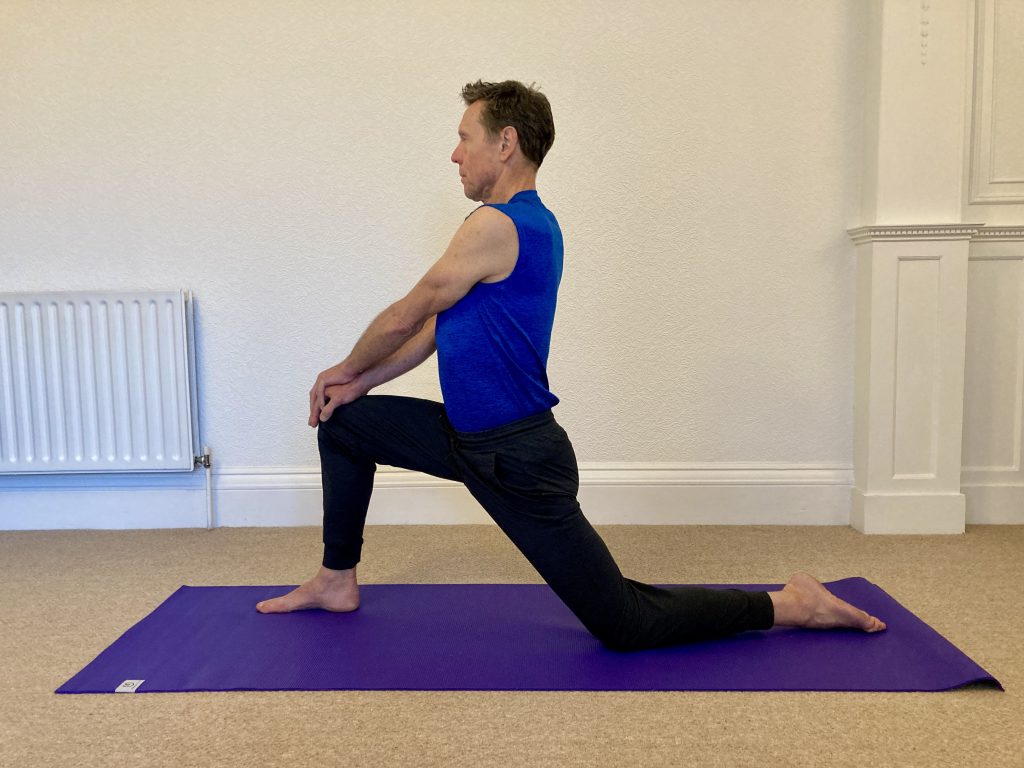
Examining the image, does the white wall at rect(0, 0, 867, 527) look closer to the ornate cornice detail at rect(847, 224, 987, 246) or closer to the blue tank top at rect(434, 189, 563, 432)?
the ornate cornice detail at rect(847, 224, 987, 246)

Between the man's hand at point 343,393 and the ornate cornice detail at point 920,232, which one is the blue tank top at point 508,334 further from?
the ornate cornice detail at point 920,232

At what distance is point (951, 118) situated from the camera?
2779 millimetres

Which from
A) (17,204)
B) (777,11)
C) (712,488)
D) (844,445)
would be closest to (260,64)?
(17,204)

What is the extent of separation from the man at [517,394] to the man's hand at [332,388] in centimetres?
4

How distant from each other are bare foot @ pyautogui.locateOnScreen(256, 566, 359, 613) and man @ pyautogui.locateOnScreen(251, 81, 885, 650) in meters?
0.40

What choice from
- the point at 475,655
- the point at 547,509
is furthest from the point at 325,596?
the point at 547,509

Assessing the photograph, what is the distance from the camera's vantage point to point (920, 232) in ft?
9.12

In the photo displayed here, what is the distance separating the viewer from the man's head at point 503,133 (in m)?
1.73

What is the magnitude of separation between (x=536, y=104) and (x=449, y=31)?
132cm

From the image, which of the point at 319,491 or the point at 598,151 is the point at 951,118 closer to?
the point at 598,151

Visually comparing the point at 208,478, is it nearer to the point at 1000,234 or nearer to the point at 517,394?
the point at 517,394

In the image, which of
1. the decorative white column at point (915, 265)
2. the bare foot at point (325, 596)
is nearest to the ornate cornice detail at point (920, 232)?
the decorative white column at point (915, 265)

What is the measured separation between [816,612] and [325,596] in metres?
1.09

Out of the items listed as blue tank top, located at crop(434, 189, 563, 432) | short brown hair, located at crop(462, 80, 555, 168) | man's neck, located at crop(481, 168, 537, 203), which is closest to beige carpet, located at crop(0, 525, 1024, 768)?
blue tank top, located at crop(434, 189, 563, 432)
